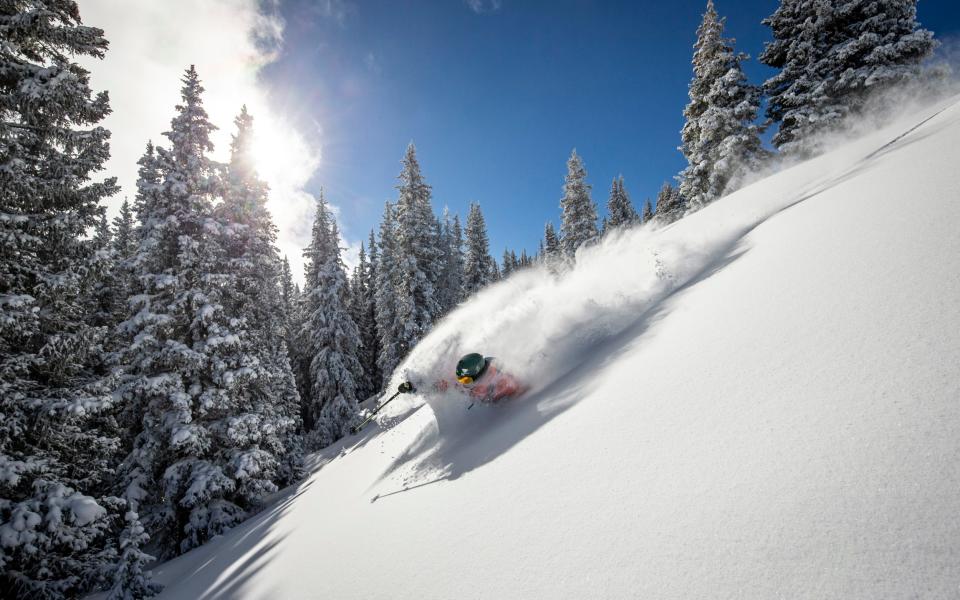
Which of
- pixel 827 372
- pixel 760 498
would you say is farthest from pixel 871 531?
pixel 827 372

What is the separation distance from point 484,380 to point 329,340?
82.6 ft

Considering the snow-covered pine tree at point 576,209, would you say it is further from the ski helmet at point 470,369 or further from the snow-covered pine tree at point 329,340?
the ski helmet at point 470,369

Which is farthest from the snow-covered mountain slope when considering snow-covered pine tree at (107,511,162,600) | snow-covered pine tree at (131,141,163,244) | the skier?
snow-covered pine tree at (131,141,163,244)

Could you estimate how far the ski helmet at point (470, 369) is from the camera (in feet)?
21.7

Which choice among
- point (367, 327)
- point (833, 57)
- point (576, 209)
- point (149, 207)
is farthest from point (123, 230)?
point (833, 57)

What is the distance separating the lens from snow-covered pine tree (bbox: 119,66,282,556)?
1227 centimetres

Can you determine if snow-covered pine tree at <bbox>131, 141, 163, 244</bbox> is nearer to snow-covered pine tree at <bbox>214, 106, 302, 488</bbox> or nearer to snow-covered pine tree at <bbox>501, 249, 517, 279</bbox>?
snow-covered pine tree at <bbox>214, 106, 302, 488</bbox>

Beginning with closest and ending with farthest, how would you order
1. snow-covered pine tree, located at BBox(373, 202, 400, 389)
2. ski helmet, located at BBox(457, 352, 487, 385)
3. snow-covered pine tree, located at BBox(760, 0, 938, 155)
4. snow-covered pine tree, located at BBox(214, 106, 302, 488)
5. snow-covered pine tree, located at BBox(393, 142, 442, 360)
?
ski helmet, located at BBox(457, 352, 487, 385), snow-covered pine tree, located at BBox(214, 106, 302, 488), snow-covered pine tree, located at BBox(760, 0, 938, 155), snow-covered pine tree, located at BBox(393, 142, 442, 360), snow-covered pine tree, located at BBox(373, 202, 400, 389)

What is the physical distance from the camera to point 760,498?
215 centimetres

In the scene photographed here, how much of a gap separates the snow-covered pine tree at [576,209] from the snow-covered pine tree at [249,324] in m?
23.7

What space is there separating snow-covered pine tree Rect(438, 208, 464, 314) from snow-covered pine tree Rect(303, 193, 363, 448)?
12.2m

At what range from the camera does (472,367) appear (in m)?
6.65

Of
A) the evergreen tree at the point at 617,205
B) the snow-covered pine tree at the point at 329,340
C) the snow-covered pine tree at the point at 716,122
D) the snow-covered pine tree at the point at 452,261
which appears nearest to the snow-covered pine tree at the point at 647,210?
the evergreen tree at the point at 617,205

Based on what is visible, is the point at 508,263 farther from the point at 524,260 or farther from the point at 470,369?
the point at 470,369
